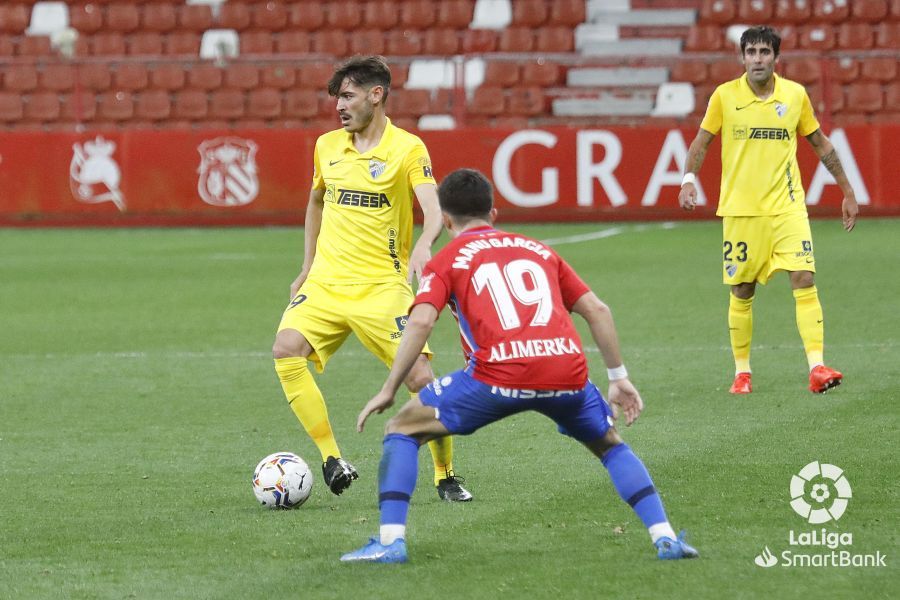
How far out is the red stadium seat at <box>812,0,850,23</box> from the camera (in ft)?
79.8

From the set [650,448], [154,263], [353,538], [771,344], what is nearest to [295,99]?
[154,263]

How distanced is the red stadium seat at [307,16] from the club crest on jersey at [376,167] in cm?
1918

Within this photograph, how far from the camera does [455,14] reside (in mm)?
25406

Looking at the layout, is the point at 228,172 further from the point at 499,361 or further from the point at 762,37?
the point at 499,361

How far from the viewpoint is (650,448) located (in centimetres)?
754

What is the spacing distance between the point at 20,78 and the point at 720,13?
11005 millimetres

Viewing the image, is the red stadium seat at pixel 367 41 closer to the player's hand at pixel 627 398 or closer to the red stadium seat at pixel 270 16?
the red stadium seat at pixel 270 16

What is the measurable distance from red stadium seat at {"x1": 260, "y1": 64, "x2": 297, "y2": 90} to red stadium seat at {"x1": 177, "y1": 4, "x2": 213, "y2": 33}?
12.3 feet

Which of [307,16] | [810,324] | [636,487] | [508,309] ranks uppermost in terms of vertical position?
[508,309]

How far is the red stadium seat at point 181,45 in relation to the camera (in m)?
25.6

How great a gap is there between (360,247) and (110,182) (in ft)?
51.0

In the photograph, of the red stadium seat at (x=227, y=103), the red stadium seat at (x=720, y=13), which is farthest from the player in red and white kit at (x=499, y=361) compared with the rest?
the red stadium seat at (x=720, y=13)

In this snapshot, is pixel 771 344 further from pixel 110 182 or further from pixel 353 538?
pixel 110 182

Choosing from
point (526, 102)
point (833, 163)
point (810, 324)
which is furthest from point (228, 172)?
point (810, 324)
